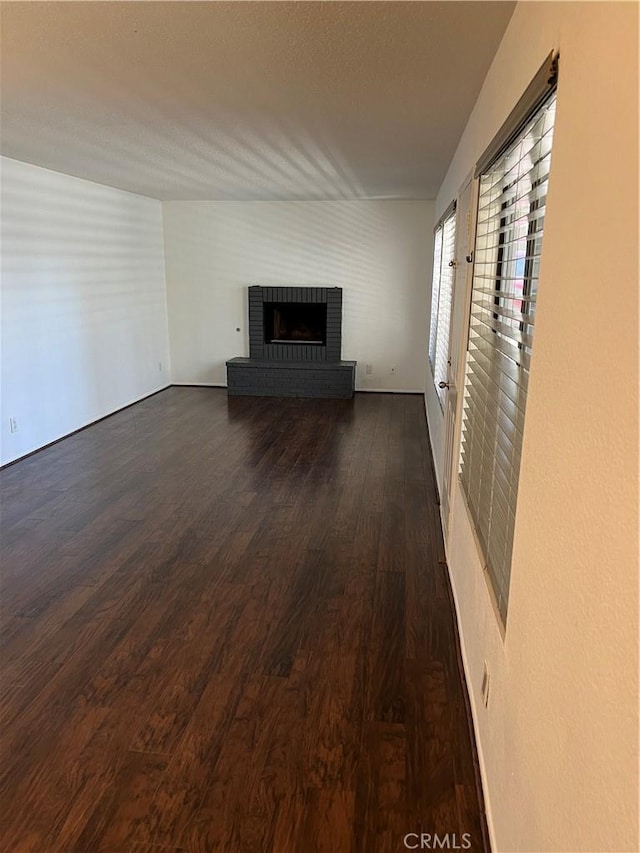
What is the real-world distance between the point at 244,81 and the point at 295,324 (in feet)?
16.5

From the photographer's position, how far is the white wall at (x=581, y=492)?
78 centimetres

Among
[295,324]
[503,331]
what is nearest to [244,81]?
[503,331]

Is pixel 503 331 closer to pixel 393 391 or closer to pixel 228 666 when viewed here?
pixel 228 666

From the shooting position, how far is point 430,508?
3.84 m

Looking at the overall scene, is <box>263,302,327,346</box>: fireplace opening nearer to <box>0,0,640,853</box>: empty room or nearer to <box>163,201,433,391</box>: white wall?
<box>163,201,433,391</box>: white wall

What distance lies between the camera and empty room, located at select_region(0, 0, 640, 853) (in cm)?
96

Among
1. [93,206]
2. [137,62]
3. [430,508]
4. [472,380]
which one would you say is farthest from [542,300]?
[93,206]

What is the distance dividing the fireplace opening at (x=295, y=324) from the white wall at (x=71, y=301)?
1450 mm

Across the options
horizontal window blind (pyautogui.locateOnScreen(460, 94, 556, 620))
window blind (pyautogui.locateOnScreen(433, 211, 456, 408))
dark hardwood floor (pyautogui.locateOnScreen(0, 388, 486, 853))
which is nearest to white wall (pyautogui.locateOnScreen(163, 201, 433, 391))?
window blind (pyautogui.locateOnScreen(433, 211, 456, 408))

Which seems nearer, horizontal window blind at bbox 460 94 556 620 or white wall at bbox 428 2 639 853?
white wall at bbox 428 2 639 853

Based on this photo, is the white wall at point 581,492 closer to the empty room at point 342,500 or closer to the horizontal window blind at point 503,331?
the empty room at point 342,500

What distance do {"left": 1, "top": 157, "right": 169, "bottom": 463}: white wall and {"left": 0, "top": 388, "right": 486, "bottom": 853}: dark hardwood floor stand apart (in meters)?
0.92

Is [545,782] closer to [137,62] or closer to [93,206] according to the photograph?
[137,62]

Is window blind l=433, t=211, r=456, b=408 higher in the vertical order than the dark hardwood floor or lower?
higher
